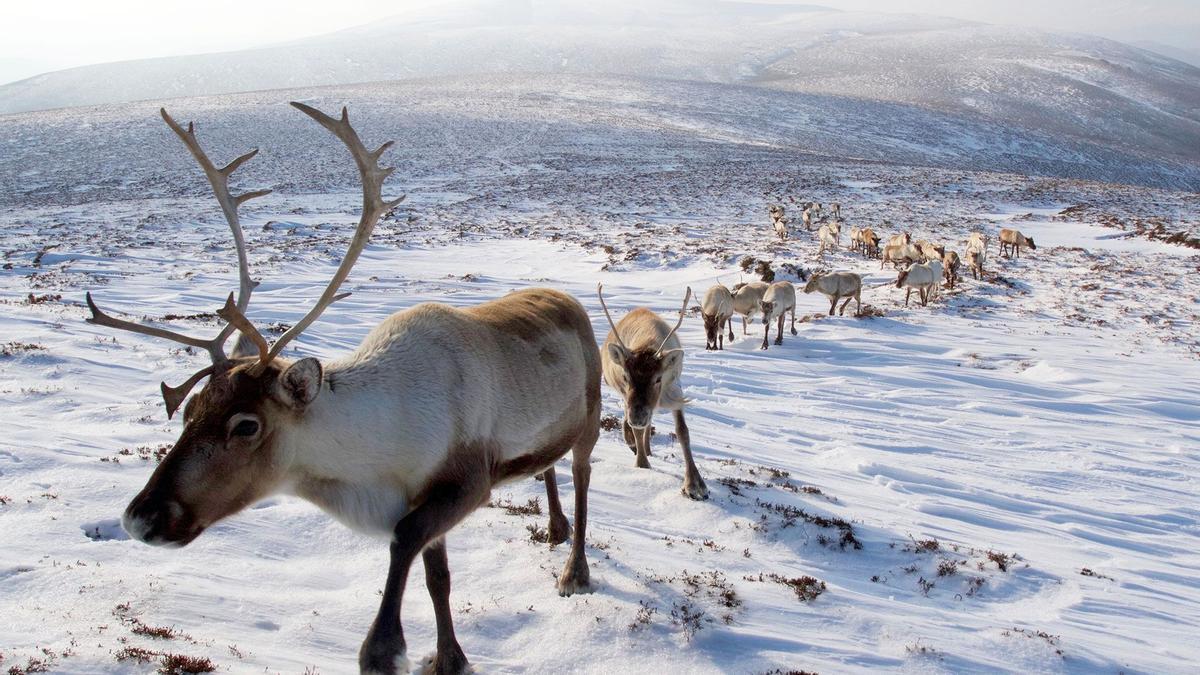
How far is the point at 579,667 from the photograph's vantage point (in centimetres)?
397

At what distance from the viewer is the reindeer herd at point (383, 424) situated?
3.13 metres

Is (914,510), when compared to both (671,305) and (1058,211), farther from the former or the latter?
(1058,211)

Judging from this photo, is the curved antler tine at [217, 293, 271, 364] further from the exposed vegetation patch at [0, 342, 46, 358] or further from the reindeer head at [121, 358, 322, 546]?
the exposed vegetation patch at [0, 342, 46, 358]

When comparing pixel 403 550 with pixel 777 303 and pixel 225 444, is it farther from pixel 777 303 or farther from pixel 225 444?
pixel 777 303

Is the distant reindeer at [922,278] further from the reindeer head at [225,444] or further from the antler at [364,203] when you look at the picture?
the reindeer head at [225,444]

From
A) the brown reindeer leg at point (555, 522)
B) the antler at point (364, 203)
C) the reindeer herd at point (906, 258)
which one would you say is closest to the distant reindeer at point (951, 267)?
the reindeer herd at point (906, 258)

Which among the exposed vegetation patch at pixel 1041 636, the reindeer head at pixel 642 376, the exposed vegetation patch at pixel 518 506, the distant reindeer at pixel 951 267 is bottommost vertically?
the distant reindeer at pixel 951 267

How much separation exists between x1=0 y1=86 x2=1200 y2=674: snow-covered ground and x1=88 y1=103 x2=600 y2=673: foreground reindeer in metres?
0.89

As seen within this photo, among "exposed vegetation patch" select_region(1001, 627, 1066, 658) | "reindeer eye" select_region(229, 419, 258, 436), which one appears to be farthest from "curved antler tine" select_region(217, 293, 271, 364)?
"exposed vegetation patch" select_region(1001, 627, 1066, 658)

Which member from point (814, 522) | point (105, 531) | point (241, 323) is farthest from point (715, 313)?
point (241, 323)

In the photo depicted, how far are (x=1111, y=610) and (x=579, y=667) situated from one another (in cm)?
422

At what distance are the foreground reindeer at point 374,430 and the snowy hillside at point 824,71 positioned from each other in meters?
77.5

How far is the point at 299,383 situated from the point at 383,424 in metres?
0.44

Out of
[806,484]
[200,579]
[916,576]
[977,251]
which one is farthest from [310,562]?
[977,251]
